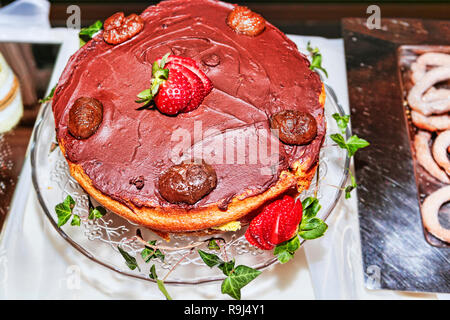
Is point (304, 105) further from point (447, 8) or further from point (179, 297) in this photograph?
point (447, 8)

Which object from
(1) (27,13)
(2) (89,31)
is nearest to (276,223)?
(2) (89,31)

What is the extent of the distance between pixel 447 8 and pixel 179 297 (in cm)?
221

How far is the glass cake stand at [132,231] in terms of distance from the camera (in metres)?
1.68

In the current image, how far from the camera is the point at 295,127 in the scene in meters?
1.62

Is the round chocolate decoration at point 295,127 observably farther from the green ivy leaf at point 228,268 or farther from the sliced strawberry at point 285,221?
the green ivy leaf at point 228,268

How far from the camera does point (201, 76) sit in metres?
1.65

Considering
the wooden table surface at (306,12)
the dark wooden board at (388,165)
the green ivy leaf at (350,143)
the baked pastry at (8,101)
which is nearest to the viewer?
the green ivy leaf at (350,143)

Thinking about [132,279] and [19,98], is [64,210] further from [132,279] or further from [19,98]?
[19,98]

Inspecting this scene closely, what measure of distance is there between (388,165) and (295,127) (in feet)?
2.59

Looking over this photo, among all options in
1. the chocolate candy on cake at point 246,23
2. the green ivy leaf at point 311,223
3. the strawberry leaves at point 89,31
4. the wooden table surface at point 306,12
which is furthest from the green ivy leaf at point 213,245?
the wooden table surface at point 306,12

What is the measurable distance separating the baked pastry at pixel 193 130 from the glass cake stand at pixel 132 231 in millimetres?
132

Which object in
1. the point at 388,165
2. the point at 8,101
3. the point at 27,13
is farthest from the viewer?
the point at 27,13

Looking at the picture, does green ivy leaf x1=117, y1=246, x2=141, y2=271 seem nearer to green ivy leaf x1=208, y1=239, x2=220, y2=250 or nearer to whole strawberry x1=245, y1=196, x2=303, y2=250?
green ivy leaf x1=208, y1=239, x2=220, y2=250

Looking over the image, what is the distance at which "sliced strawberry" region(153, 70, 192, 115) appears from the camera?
156cm
